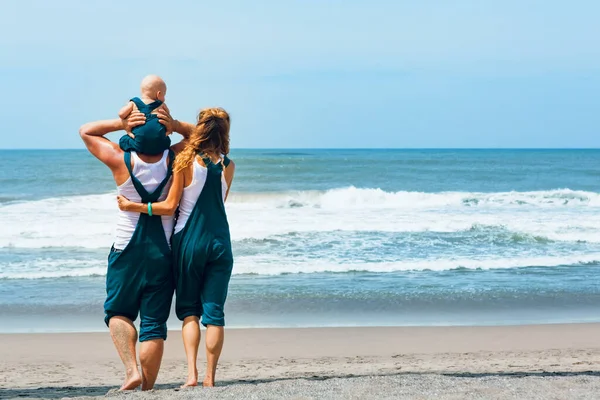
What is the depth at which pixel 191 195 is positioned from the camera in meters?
4.20

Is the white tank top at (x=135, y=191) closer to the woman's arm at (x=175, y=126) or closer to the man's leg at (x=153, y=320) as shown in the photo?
the woman's arm at (x=175, y=126)

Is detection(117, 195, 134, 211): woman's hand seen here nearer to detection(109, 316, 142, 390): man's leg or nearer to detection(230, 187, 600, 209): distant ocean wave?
detection(109, 316, 142, 390): man's leg

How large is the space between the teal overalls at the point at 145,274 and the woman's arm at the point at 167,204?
0.07 meters

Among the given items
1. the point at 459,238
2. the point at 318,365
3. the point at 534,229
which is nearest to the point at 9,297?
the point at 318,365

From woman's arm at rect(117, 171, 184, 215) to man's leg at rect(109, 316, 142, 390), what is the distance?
68cm

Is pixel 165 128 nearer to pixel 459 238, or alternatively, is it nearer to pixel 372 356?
pixel 372 356

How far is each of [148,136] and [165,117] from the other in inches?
5.8

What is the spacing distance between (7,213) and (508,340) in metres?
16.9

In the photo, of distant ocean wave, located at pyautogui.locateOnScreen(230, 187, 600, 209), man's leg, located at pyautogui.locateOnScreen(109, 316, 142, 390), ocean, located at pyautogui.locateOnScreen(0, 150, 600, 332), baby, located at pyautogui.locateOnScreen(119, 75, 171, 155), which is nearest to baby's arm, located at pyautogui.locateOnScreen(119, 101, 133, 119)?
baby, located at pyautogui.locateOnScreen(119, 75, 171, 155)

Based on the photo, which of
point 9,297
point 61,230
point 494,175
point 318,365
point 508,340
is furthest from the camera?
point 494,175

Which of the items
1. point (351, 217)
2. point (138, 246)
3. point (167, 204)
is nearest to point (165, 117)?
point (167, 204)

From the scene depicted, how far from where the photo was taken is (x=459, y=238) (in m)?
14.7

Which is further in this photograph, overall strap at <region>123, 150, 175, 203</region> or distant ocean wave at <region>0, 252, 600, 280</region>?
distant ocean wave at <region>0, 252, 600, 280</region>

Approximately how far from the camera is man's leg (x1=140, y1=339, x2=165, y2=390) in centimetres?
427
